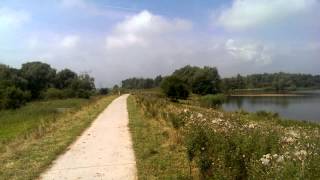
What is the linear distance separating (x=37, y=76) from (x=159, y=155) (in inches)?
4030

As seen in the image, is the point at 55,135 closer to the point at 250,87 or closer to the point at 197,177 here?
the point at 197,177

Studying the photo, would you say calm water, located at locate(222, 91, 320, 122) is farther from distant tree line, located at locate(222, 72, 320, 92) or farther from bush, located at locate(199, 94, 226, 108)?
Result: distant tree line, located at locate(222, 72, 320, 92)

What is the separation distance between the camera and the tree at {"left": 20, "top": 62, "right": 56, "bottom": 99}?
10169 centimetres

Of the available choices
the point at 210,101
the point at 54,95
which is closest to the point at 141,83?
the point at 54,95

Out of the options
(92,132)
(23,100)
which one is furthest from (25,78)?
(92,132)

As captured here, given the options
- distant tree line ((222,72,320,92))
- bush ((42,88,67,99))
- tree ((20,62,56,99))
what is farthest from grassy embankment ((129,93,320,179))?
distant tree line ((222,72,320,92))

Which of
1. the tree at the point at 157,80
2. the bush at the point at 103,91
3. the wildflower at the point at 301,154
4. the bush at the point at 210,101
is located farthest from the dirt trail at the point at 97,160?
the tree at the point at 157,80

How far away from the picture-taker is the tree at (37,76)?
102m

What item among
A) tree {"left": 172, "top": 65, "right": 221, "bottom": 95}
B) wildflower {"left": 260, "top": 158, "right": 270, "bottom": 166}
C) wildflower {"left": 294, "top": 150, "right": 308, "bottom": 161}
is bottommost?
wildflower {"left": 260, "top": 158, "right": 270, "bottom": 166}

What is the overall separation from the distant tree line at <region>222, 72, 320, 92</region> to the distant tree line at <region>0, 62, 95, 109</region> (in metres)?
46.0

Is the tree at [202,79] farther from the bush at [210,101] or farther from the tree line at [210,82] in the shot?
the bush at [210,101]

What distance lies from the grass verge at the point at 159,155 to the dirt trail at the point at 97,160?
0.80ft

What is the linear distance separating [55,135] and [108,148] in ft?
15.2

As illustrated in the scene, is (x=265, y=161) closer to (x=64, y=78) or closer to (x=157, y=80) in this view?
(x=64, y=78)
